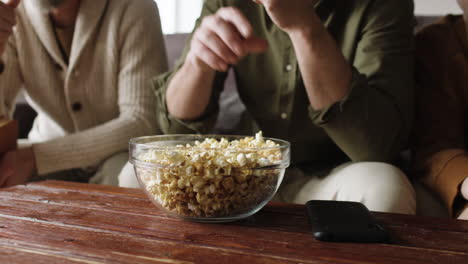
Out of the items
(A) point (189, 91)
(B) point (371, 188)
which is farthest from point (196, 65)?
(B) point (371, 188)

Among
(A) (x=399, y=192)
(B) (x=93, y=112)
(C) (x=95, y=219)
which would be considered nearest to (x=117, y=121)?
(B) (x=93, y=112)

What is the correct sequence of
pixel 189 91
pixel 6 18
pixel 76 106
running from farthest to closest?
pixel 76 106 < pixel 6 18 < pixel 189 91

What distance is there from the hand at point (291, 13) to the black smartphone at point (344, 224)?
1.12ft

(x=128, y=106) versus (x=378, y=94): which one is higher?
(x=378, y=94)

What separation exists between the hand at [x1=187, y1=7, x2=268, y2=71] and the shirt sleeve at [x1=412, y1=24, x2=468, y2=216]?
20.5 inches

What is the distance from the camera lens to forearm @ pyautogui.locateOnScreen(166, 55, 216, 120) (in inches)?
36.8

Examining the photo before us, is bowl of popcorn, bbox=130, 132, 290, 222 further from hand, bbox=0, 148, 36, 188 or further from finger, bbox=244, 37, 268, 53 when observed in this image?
hand, bbox=0, 148, 36, 188

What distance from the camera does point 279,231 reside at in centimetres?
55

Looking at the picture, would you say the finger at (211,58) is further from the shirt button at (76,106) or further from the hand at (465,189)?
the shirt button at (76,106)

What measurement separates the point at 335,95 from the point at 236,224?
41 centimetres

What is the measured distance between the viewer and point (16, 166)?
107 cm

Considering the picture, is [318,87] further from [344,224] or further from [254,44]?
[344,224]

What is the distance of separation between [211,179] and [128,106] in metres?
0.84

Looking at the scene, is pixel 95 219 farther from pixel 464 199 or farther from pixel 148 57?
pixel 148 57
